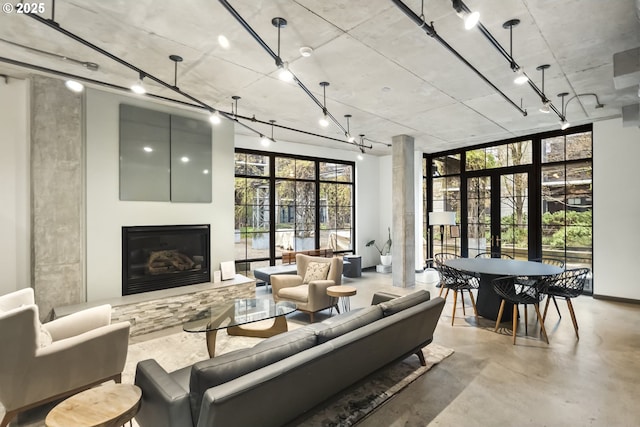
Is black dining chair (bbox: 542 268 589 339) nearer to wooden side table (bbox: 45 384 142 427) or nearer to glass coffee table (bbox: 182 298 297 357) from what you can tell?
glass coffee table (bbox: 182 298 297 357)

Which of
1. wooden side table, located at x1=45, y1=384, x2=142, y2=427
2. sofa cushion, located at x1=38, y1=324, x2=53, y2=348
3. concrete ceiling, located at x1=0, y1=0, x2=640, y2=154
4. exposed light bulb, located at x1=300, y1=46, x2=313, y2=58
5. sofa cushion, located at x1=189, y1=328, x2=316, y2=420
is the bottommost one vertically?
wooden side table, located at x1=45, y1=384, x2=142, y2=427

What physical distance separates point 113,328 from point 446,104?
194 inches

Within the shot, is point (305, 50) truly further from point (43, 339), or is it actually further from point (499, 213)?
point (499, 213)

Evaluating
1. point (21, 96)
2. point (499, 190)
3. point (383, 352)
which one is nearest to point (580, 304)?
point (499, 190)

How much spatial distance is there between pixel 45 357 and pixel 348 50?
3.61 metres

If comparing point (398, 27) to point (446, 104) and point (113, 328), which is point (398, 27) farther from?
point (113, 328)

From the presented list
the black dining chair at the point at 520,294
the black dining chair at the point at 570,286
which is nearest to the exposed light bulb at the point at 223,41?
the black dining chair at the point at 520,294

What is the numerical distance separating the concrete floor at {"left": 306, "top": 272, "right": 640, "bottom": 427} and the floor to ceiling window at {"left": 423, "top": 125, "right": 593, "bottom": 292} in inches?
87.2

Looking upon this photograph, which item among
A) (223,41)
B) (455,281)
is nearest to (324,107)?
(223,41)

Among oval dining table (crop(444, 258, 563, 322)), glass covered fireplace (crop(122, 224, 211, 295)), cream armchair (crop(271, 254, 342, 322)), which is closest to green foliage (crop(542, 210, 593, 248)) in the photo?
oval dining table (crop(444, 258, 563, 322))

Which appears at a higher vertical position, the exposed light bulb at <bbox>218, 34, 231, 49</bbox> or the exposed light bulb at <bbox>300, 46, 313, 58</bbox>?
the exposed light bulb at <bbox>218, 34, 231, 49</bbox>

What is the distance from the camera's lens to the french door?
6887 millimetres

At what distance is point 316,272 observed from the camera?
527 cm

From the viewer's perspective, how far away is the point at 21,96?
155 inches
